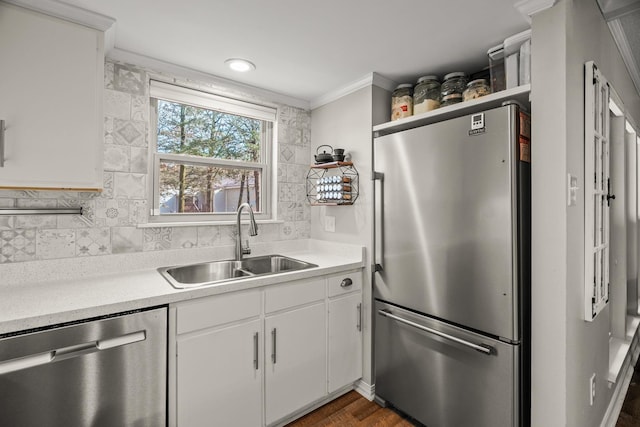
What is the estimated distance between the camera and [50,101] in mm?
1438

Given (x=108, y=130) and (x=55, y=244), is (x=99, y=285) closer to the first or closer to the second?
(x=55, y=244)

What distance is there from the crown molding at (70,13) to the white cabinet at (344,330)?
6.06 feet

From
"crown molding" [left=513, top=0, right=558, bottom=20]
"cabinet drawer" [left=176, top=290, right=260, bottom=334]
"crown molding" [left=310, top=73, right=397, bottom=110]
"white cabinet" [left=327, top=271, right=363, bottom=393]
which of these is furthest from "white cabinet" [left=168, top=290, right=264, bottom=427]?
"crown molding" [left=513, top=0, right=558, bottom=20]

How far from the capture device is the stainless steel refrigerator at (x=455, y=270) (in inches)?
57.0

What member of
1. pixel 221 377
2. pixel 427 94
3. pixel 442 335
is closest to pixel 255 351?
pixel 221 377

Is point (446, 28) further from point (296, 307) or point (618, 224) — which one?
point (618, 224)

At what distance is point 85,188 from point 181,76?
0.99 m

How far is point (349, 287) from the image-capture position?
2152mm

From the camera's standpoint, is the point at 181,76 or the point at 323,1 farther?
the point at 181,76

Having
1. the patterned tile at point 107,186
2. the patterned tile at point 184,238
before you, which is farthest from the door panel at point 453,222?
the patterned tile at point 107,186

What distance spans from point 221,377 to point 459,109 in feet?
6.27

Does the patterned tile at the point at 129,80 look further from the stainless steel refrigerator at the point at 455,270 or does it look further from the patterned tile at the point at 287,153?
the stainless steel refrigerator at the point at 455,270

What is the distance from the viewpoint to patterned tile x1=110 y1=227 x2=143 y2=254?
1.85 meters

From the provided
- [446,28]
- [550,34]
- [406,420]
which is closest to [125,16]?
[446,28]
